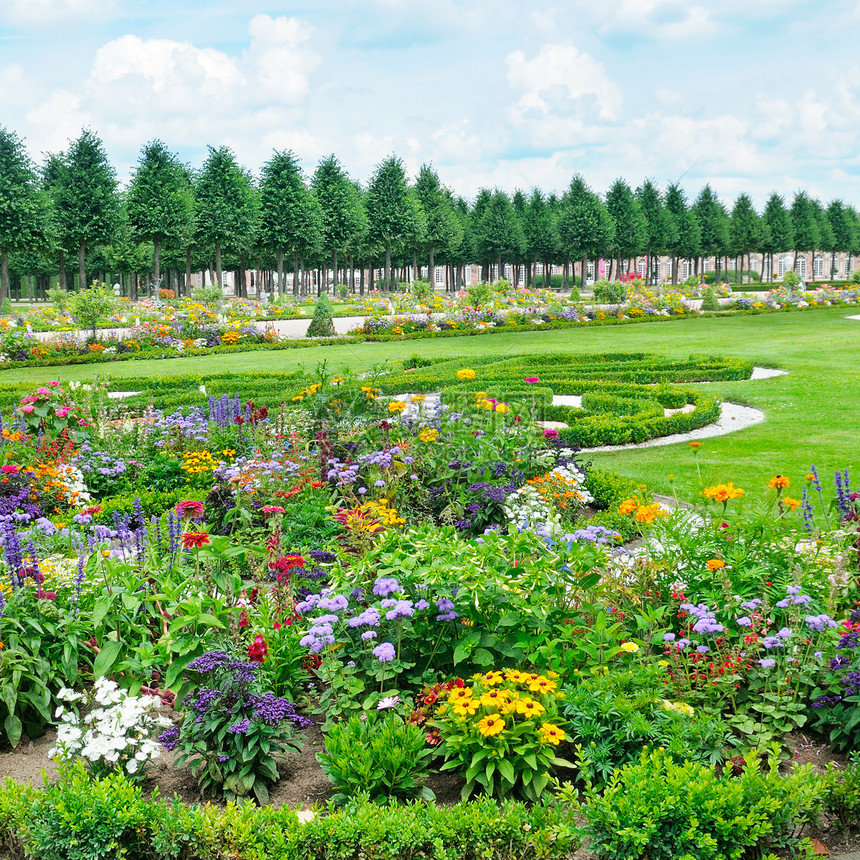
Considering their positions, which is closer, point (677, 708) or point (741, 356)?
point (677, 708)

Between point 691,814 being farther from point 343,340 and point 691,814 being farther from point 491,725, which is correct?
point 343,340

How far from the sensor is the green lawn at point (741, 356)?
24.7ft

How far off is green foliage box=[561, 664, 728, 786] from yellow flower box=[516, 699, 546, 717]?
0.17m

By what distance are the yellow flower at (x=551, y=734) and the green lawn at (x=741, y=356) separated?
12.9 feet

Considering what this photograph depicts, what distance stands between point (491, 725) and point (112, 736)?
1.32m

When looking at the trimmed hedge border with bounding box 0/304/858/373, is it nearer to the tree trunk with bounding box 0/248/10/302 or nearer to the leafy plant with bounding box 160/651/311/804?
the leafy plant with bounding box 160/651/311/804

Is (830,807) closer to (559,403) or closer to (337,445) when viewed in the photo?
(337,445)

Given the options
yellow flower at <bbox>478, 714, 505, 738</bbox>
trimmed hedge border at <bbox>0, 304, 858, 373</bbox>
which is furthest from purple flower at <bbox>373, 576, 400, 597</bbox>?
trimmed hedge border at <bbox>0, 304, 858, 373</bbox>

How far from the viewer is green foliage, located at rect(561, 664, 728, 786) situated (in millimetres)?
2859

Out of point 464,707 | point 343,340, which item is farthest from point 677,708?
point 343,340

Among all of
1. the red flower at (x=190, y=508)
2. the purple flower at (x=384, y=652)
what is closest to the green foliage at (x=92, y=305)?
the red flower at (x=190, y=508)

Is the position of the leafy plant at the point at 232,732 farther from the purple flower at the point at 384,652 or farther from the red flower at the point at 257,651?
the purple flower at the point at 384,652

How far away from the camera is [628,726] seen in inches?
114

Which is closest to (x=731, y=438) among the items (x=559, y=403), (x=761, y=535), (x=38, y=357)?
(x=559, y=403)
